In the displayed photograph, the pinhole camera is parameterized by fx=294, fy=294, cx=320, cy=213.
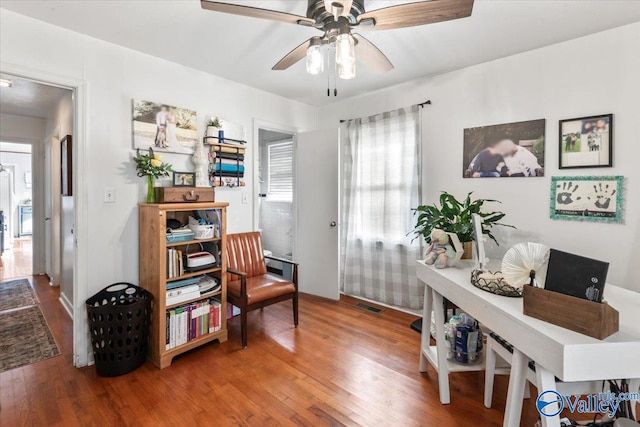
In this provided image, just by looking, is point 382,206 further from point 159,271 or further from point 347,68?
point 159,271

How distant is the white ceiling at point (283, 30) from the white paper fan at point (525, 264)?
1.52 meters

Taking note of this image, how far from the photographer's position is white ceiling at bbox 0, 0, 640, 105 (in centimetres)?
182

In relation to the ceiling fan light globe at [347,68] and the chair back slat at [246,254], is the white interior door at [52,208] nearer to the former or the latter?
the chair back slat at [246,254]

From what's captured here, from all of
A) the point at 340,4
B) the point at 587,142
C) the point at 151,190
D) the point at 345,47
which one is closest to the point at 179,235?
the point at 151,190

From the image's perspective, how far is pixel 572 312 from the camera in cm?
101

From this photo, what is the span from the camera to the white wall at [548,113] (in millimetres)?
2033

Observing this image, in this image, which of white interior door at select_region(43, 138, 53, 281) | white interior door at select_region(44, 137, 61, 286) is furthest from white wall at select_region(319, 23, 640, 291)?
white interior door at select_region(43, 138, 53, 281)

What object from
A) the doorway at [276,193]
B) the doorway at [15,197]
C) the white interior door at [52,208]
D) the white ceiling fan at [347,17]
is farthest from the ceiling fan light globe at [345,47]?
the doorway at [15,197]

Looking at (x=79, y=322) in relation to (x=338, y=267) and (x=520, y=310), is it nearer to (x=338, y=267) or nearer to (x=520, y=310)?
(x=338, y=267)

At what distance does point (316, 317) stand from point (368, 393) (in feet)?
4.03

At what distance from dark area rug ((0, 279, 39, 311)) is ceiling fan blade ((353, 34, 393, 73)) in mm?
4355

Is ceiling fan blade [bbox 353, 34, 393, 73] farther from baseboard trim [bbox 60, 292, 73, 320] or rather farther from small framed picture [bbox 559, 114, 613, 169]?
baseboard trim [bbox 60, 292, 73, 320]

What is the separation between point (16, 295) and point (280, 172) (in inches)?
144

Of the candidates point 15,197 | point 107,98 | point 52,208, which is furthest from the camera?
point 15,197
